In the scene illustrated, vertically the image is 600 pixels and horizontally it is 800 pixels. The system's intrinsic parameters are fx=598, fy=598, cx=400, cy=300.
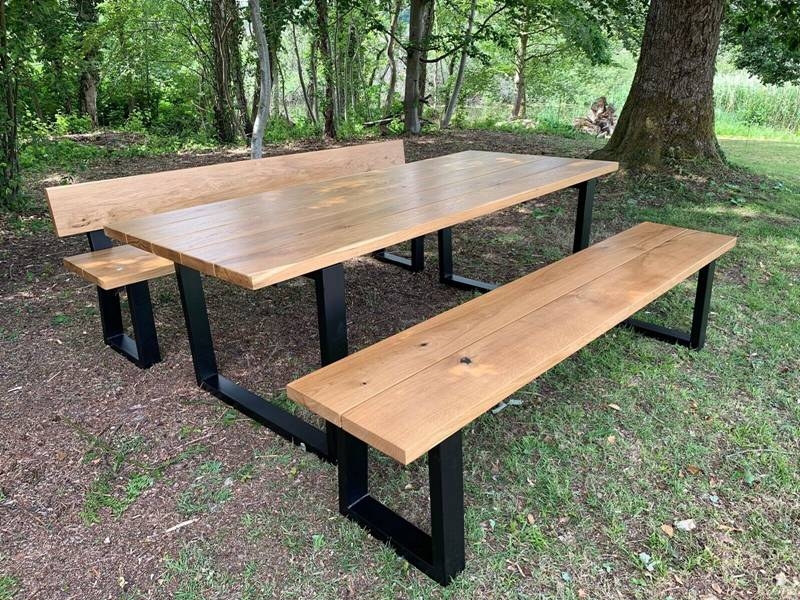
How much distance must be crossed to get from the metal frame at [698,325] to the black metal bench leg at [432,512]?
1727 mm

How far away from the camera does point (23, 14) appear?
14.2 feet

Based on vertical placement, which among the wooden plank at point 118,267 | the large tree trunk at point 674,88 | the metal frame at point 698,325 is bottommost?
the metal frame at point 698,325

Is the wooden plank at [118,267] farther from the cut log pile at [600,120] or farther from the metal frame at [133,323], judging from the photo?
the cut log pile at [600,120]

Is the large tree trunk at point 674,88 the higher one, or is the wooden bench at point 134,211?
the large tree trunk at point 674,88

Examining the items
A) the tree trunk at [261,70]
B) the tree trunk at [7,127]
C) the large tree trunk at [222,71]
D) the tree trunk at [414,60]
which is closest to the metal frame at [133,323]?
the tree trunk at [7,127]

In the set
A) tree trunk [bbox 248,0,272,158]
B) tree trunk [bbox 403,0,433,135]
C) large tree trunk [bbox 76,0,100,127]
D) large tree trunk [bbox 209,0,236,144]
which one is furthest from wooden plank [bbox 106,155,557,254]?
large tree trunk [bbox 76,0,100,127]

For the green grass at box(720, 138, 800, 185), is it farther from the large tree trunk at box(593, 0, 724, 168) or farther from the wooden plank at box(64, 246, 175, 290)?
the wooden plank at box(64, 246, 175, 290)

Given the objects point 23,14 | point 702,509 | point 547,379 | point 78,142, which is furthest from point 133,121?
point 702,509

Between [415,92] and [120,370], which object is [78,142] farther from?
[120,370]

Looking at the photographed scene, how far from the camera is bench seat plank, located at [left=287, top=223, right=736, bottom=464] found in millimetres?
1438

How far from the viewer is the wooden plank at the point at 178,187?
2688 millimetres

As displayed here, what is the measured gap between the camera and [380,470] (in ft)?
6.82

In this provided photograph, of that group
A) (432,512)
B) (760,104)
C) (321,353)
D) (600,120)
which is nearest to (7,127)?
(321,353)

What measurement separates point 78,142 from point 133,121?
2097 millimetres
